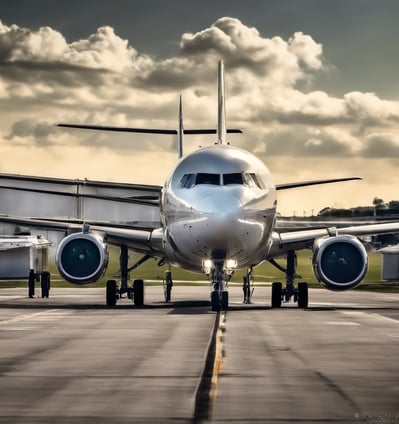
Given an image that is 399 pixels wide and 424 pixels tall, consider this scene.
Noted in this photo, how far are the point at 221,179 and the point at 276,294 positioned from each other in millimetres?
7136

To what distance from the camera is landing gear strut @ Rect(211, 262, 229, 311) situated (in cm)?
3269

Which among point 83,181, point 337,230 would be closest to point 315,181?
point 337,230

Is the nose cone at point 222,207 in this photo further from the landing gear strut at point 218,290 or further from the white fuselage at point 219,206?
the landing gear strut at point 218,290

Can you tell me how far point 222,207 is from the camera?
30531 mm

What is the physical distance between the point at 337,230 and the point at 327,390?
80.7ft

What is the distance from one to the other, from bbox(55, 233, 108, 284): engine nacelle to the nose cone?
6526mm

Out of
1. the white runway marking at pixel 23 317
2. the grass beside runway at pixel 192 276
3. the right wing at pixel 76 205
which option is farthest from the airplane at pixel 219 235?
the right wing at pixel 76 205

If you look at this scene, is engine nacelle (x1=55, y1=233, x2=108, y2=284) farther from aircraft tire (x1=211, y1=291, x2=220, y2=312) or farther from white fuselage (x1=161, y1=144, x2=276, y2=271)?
aircraft tire (x1=211, y1=291, x2=220, y2=312)

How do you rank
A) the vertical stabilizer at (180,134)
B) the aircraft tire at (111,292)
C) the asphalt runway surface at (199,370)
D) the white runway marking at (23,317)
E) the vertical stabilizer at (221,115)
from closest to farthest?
the asphalt runway surface at (199,370) → the white runway marking at (23,317) → the aircraft tire at (111,292) → the vertical stabilizer at (221,115) → the vertical stabilizer at (180,134)

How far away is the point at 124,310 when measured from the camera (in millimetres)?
34875

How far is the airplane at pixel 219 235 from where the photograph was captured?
3123 cm

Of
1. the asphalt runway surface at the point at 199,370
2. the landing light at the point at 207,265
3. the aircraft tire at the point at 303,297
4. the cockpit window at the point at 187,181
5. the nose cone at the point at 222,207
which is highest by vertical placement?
the cockpit window at the point at 187,181

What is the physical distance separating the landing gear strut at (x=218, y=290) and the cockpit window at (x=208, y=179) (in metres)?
2.51

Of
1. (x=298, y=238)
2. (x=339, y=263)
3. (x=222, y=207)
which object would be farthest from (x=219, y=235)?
(x=298, y=238)
